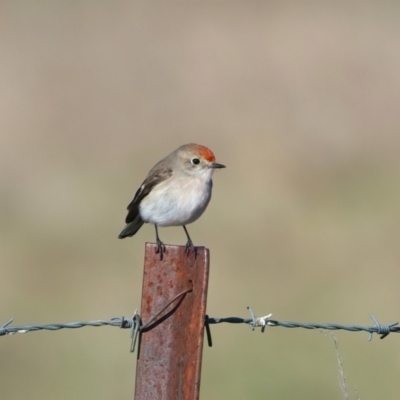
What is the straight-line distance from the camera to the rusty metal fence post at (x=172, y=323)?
4137 mm

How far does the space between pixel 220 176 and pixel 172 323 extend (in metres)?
8.72

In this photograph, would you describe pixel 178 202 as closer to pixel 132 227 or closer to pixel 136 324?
pixel 132 227

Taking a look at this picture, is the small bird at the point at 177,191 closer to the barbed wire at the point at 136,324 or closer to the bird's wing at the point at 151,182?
Result: the bird's wing at the point at 151,182

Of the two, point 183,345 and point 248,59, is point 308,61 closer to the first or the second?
point 248,59

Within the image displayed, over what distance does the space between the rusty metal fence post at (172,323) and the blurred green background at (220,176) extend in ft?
12.8

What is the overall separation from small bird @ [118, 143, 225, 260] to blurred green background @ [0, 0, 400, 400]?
5.89 ft

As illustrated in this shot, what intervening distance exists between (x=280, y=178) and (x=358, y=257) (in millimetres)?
2321

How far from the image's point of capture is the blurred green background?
28.2 feet

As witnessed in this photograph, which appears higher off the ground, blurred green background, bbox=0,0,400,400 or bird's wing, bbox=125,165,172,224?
blurred green background, bbox=0,0,400,400

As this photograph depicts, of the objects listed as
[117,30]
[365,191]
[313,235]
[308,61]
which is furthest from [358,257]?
[117,30]

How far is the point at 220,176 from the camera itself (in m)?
12.9

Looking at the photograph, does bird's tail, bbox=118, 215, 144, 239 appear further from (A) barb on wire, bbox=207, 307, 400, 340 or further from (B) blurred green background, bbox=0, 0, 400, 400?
(A) barb on wire, bbox=207, 307, 400, 340

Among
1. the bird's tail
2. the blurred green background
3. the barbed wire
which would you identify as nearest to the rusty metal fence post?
the barbed wire

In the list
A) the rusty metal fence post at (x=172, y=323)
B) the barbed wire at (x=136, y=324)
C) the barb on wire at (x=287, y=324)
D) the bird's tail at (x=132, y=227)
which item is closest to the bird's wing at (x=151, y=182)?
the bird's tail at (x=132, y=227)
